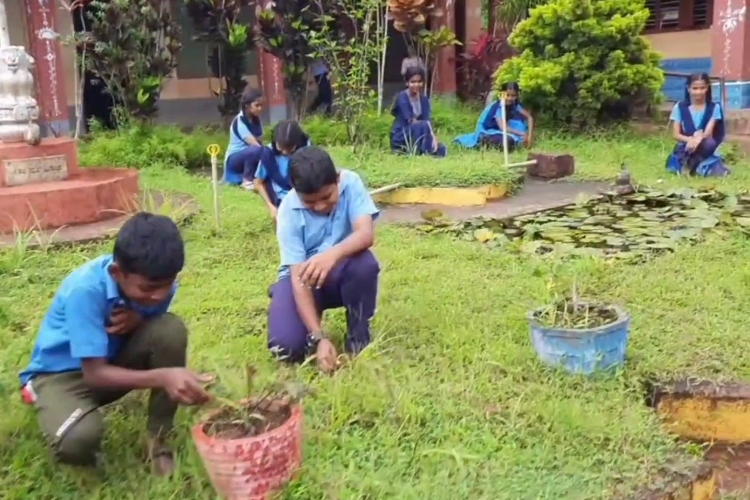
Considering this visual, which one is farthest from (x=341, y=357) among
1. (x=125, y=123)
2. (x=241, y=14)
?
(x=241, y=14)

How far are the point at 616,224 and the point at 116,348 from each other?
12.2 feet

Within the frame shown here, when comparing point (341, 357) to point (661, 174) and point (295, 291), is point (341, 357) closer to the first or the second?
point (295, 291)

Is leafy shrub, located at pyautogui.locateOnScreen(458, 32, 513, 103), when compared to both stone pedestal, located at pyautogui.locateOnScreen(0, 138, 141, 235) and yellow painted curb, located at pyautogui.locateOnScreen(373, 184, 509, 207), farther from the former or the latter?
stone pedestal, located at pyautogui.locateOnScreen(0, 138, 141, 235)

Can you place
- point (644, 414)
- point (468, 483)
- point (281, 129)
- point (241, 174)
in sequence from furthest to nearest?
point (241, 174) < point (281, 129) < point (644, 414) < point (468, 483)

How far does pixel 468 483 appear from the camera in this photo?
86.9 inches

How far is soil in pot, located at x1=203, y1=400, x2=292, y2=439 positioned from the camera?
205 centimetres

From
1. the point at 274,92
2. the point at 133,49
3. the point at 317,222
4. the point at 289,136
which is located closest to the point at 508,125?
the point at 274,92

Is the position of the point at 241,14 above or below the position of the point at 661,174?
above

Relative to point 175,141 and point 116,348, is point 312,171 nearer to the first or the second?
point 116,348

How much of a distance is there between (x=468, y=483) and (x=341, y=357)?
770mm

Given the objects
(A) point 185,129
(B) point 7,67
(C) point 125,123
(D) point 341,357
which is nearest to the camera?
(D) point 341,357

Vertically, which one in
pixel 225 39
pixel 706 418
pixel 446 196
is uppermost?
pixel 225 39

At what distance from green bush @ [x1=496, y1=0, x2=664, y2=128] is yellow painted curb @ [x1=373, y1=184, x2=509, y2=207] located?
3.55 metres

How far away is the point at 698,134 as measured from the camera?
716 centimetres
